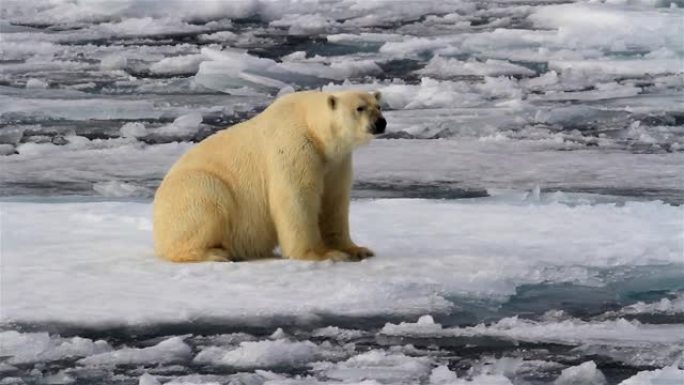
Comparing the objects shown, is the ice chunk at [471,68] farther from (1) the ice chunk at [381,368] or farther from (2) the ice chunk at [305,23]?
(1) the ice chunk at [381,368]

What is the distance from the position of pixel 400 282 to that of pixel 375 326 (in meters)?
0.52

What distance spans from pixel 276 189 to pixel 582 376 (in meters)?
1.80

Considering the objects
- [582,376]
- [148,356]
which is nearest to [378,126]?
[148,356]

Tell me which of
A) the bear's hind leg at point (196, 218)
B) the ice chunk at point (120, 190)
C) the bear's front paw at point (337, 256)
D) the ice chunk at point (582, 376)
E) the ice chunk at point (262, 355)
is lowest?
the ice chunk at point (120, 190)

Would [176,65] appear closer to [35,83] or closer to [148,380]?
[35,83]

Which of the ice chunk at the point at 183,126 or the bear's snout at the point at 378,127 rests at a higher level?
the bear's snout at the point at 378,127

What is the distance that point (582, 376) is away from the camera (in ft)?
12.7

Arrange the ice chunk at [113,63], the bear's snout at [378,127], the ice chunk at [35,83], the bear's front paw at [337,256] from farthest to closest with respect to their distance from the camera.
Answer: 1. the ice chunk at [113,63]
2. the ice chunk at [35,83]
3. the bear's front paw at [337,256]
4. the bear's snout at [378,127]

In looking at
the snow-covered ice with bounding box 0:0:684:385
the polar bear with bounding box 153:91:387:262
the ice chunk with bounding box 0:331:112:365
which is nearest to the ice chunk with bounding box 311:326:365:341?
the snow-covered ice with bounding box 0:0:684:385

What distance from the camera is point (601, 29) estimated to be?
1420 cm

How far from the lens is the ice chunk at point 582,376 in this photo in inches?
151

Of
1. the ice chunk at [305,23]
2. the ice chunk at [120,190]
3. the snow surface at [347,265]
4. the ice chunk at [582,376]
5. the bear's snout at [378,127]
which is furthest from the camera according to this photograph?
the ice chunk at [305,23]

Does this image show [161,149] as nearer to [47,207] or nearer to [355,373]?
[47,207]

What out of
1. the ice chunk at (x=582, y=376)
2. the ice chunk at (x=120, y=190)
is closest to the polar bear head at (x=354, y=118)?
the ice chunk at (x=582, y=376)
